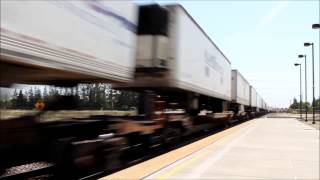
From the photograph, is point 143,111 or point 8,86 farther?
point 143,111

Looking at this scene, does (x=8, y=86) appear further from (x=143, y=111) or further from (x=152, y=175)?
(x=143, y=111)

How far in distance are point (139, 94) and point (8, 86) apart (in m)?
6.23

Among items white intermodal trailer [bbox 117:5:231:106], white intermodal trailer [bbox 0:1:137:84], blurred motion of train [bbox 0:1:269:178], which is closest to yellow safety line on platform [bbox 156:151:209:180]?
blurred motion of train [bbox 0:1:269:178]

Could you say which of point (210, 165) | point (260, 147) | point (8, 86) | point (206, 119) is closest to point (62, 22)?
point (8, 86)

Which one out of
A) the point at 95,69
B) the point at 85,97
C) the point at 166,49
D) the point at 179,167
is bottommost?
the point at 179,167

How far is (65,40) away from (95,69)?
1.31 metres

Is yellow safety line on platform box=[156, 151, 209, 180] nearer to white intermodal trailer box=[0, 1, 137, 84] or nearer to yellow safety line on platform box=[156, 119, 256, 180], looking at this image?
yellow safety line on platform box=[156, 119, 256, 180]

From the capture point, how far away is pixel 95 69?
8.62 metres

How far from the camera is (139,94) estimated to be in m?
13.7

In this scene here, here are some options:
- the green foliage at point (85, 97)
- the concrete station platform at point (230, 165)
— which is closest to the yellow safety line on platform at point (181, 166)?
the concrete station platform at point (230, 165)

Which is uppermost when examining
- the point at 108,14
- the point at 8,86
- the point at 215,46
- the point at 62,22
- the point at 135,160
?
the point at 215,46

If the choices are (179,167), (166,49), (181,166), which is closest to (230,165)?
(181,166)

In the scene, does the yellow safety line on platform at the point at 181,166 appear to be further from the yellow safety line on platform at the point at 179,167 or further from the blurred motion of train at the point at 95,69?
the blurred motion of train at the point at 95,69

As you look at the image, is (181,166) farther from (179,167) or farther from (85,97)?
(85,97)
